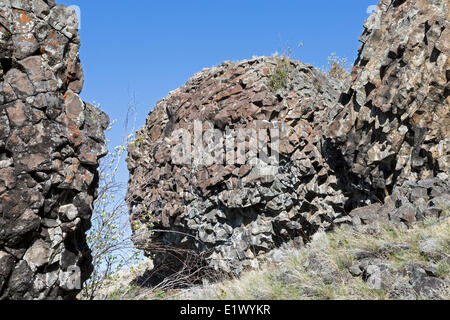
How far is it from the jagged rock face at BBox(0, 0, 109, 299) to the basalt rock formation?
8.62ft

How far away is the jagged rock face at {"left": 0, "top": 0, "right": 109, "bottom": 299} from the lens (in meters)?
7.25

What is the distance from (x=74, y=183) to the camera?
8008 millimetres

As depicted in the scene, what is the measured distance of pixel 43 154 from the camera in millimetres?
7617

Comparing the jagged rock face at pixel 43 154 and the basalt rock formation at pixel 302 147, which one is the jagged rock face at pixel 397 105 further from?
the jagged rock face at pixel 43 154

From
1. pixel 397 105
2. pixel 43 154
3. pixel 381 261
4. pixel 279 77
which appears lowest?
pixel 381 261

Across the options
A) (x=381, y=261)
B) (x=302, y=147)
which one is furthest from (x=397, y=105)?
(x=381, y=261)

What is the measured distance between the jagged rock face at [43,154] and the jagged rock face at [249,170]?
3647mm

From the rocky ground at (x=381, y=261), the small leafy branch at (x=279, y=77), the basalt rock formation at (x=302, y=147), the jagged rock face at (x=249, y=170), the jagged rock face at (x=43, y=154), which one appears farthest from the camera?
the small leafy branch at (x=279, y=77)

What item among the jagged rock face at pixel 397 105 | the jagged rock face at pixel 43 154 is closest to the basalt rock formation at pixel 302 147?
the jagged rock face at pixel 397 105

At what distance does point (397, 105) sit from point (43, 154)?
325 inches

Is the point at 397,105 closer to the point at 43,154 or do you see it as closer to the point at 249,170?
the point at 249,170

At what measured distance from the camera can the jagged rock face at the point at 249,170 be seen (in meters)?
13.1

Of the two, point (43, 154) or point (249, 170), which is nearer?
point (43, 154)
